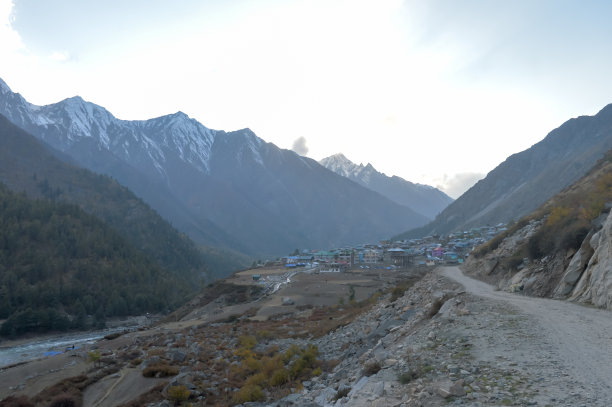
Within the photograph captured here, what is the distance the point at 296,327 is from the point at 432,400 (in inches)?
1092

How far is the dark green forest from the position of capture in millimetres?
80688

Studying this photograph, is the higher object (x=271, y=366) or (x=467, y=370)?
(x=467, y=370)

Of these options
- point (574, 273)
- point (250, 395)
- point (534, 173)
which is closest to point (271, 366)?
point (250, 395)

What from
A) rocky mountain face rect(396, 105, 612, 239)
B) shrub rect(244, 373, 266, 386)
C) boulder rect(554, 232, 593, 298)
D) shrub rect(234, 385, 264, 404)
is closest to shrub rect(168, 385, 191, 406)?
shrub rect(244, 373, 266, 386)

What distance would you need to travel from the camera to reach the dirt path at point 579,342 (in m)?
6.86

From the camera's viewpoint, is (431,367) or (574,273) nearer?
(431,367)

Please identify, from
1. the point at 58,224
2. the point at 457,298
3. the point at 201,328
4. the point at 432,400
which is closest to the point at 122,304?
the point at 58,224

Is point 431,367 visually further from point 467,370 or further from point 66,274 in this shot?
point 66,274

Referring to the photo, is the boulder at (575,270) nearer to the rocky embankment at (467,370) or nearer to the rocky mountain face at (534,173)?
the rocky embankment at (467,370)

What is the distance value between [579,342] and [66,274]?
117 m

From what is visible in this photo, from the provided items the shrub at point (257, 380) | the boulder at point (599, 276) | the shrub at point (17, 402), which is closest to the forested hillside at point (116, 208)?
the shrub at point (17, 402)

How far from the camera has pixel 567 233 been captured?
21.0m

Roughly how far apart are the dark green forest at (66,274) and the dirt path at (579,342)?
279ft

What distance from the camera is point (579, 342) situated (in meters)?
9.64
